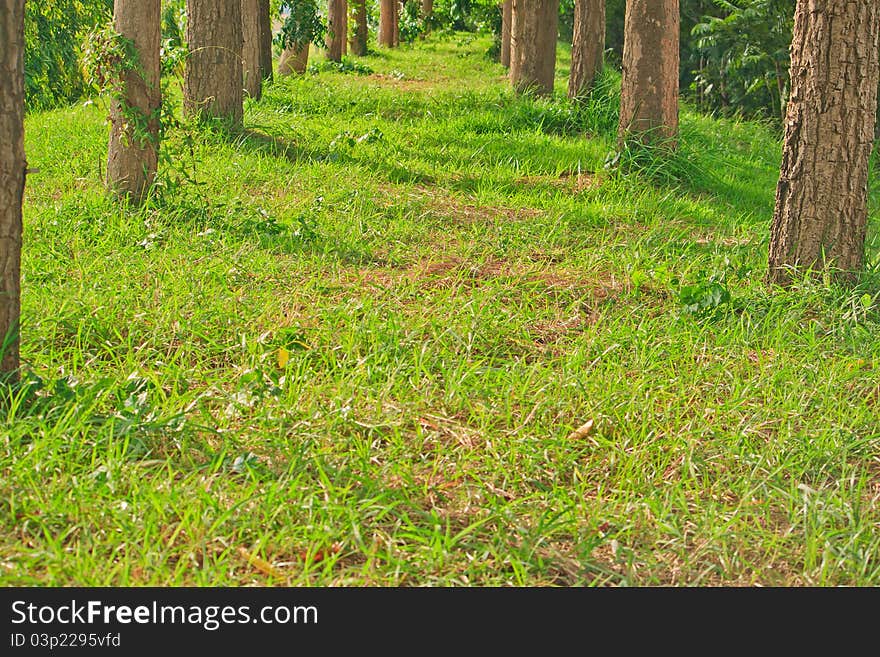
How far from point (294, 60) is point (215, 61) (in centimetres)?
717

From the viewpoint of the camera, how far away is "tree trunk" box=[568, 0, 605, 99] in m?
11.8

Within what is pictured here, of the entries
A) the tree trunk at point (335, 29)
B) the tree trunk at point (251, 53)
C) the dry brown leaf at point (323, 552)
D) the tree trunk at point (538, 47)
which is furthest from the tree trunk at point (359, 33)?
the dry brown leaf at point (323, 552)

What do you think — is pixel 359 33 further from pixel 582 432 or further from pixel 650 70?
pixel 582 432

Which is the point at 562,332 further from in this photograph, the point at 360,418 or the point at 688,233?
the point at 688,233

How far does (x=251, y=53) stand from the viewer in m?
11.6

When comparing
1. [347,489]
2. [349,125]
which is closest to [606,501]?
[347,489]

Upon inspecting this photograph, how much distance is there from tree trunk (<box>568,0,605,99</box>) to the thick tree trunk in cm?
624

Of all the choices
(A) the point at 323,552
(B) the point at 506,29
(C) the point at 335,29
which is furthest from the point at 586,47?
(A) the point at 323,552

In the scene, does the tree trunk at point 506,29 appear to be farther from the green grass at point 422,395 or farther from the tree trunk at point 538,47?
the green grass at point 422,395

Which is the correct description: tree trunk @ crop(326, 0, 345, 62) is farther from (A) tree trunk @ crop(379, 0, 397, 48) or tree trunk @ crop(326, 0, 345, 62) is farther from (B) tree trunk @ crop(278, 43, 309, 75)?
(A) tree trunk @ crop(379, 0, 397, 48)

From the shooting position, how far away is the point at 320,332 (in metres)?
4.54

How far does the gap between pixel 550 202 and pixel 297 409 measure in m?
4.16

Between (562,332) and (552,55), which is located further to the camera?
(552,55)

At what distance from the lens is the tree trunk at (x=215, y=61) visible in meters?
8.88
